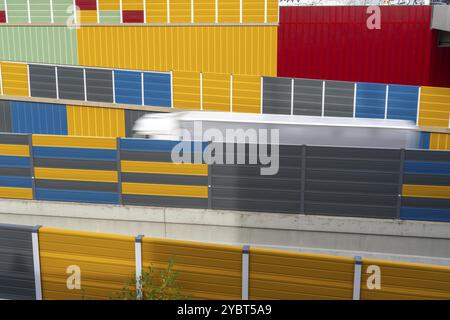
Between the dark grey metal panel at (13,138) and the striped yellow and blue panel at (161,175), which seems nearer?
the striped yellow and blue panel at (161,175)

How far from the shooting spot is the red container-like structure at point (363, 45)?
1828 cm

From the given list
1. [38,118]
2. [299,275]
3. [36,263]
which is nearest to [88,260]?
[36,263]

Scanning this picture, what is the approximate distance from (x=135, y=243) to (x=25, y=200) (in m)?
4.80

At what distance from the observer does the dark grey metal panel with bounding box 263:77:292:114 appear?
16.8 m

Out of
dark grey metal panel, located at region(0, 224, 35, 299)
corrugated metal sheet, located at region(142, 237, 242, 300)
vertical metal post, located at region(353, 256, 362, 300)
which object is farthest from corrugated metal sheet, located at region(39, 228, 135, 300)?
vertical metal post, located at region(353, 256, 362, 300)

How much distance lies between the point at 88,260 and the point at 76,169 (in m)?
3.52

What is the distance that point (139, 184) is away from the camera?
9578 mm

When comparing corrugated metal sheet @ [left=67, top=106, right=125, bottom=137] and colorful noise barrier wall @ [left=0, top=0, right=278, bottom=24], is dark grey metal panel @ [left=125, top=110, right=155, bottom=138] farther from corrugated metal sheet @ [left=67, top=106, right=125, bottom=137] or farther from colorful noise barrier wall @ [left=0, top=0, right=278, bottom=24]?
colorful noise barrier wall @ [left=0, top=0, right=278, bottom=24]

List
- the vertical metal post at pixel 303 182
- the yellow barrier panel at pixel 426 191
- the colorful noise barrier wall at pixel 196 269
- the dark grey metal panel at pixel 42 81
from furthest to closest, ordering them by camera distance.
→ the dark grey metal panel at pixel 42 81
the vertical metal post at pixel 303 182
the yellow barrier panel at pixel 426 191
the colorful noise barrier wall at pixel 196 269

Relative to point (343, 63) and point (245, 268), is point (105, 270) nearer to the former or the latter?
point (245, 268)

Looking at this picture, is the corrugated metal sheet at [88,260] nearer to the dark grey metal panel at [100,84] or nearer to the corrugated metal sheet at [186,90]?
the corrugated metal sheet at [186,90]

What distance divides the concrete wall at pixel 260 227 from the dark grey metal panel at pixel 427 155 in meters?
1.27

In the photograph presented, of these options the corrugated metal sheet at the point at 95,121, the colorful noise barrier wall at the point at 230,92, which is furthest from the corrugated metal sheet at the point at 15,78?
the corrugated metal sheet at the point at 95,121

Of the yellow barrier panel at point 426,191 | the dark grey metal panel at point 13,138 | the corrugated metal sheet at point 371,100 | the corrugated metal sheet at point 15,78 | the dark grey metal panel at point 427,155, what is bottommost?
the yellow barrier panel at point 426,191
